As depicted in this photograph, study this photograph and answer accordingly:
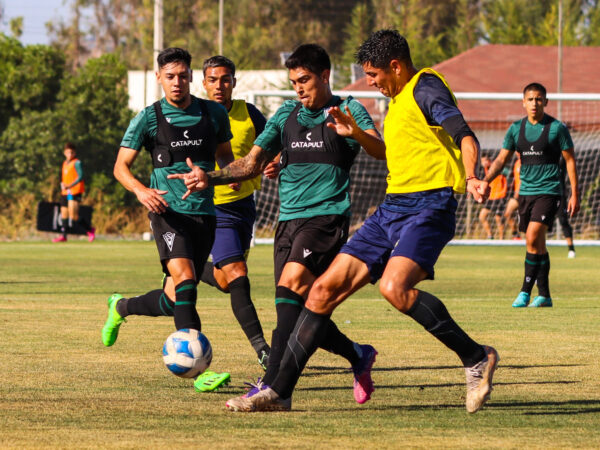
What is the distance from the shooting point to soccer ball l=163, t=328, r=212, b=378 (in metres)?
7.33

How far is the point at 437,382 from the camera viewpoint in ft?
26.1

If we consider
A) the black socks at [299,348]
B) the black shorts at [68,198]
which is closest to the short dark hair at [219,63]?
the black socks at [299,348]

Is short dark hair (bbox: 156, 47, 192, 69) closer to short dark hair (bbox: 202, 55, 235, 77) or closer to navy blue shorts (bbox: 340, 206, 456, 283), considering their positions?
short dark hair (bbox: 202, 55, 235, 77)

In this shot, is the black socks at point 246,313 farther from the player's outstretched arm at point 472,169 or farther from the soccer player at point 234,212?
the player's outstretched arm at point 472,169

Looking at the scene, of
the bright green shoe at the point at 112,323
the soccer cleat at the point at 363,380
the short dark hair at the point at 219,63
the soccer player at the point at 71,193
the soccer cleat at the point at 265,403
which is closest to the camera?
the soccer cleat at the point at 265,403

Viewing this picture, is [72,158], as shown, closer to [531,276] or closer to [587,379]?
[531,276]

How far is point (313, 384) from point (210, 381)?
0.74 meters

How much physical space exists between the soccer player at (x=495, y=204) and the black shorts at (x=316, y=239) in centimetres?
2088

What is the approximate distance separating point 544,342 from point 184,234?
140 inches

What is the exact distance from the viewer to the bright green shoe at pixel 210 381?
293 inches

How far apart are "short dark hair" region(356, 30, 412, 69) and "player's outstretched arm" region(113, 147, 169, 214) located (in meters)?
1.64


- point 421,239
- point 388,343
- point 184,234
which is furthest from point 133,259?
point 421,239

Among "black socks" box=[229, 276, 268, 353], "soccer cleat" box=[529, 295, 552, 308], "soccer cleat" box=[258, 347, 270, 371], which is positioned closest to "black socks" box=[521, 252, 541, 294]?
"soccer cleat" box=[529, 295, 552, 308]

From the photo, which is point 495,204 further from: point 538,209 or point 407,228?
point 407,228
